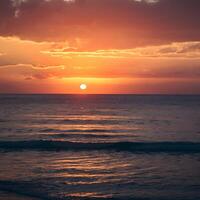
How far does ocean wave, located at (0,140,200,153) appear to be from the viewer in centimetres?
2680

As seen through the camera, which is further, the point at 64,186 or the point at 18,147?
the point at 18,147

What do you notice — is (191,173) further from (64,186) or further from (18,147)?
(18,147)

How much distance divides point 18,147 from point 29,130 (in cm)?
1106

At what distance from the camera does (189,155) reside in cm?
2425

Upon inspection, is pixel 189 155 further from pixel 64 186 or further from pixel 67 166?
pixel 64 186

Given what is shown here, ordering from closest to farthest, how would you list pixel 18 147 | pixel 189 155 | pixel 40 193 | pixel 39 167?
pixel 40 193 < pixel 39 167 < pixel 189 155 < pixel 18 147

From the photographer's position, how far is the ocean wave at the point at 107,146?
26.8m

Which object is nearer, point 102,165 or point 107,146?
point 102,165

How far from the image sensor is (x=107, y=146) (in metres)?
28.5

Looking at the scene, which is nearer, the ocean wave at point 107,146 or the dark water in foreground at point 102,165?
the dark water in foreground at point 102,165

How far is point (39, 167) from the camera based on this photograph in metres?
19.4

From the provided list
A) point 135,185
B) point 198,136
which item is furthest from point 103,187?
point 198,136

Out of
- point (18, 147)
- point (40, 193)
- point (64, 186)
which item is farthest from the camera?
point (18, 147)

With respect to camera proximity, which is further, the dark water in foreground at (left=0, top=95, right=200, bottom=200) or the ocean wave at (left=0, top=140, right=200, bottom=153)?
the ocean wave at (left=0, top=140, right=200, bottom=153)
